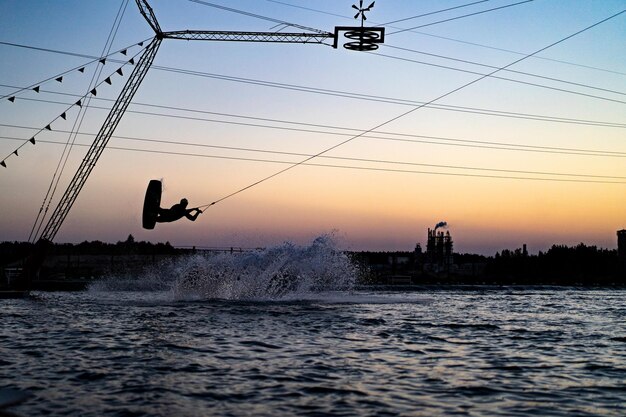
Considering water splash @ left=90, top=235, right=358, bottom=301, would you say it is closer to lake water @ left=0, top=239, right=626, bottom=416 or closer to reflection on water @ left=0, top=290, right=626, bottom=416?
lake water @ left=0, top=239, right=626, bottom=416

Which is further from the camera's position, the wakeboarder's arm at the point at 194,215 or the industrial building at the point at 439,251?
the industrial building at the point at 439,251

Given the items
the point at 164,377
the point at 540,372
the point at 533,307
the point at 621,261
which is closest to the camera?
the point at 164,377

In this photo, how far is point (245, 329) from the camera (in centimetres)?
2016

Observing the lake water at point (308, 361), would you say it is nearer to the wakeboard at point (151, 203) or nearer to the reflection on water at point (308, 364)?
the reflection on water at point (308, 364)

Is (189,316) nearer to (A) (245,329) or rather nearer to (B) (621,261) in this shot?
(A) (245,329)

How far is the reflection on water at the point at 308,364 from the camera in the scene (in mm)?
10312

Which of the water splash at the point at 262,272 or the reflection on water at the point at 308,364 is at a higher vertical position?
the water splash at the point at 262,272

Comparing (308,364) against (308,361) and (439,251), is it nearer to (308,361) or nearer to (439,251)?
(308,361)

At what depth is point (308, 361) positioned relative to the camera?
14.3 m

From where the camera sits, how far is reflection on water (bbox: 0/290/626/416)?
33.8ft

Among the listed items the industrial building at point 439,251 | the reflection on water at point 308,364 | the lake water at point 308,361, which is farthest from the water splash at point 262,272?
the industrial building at point 439,251

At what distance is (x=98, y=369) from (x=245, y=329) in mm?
7421

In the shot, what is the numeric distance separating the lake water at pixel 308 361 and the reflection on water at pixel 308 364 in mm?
35

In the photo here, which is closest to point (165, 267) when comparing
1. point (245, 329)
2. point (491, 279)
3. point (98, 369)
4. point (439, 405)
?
point (491, 279)
